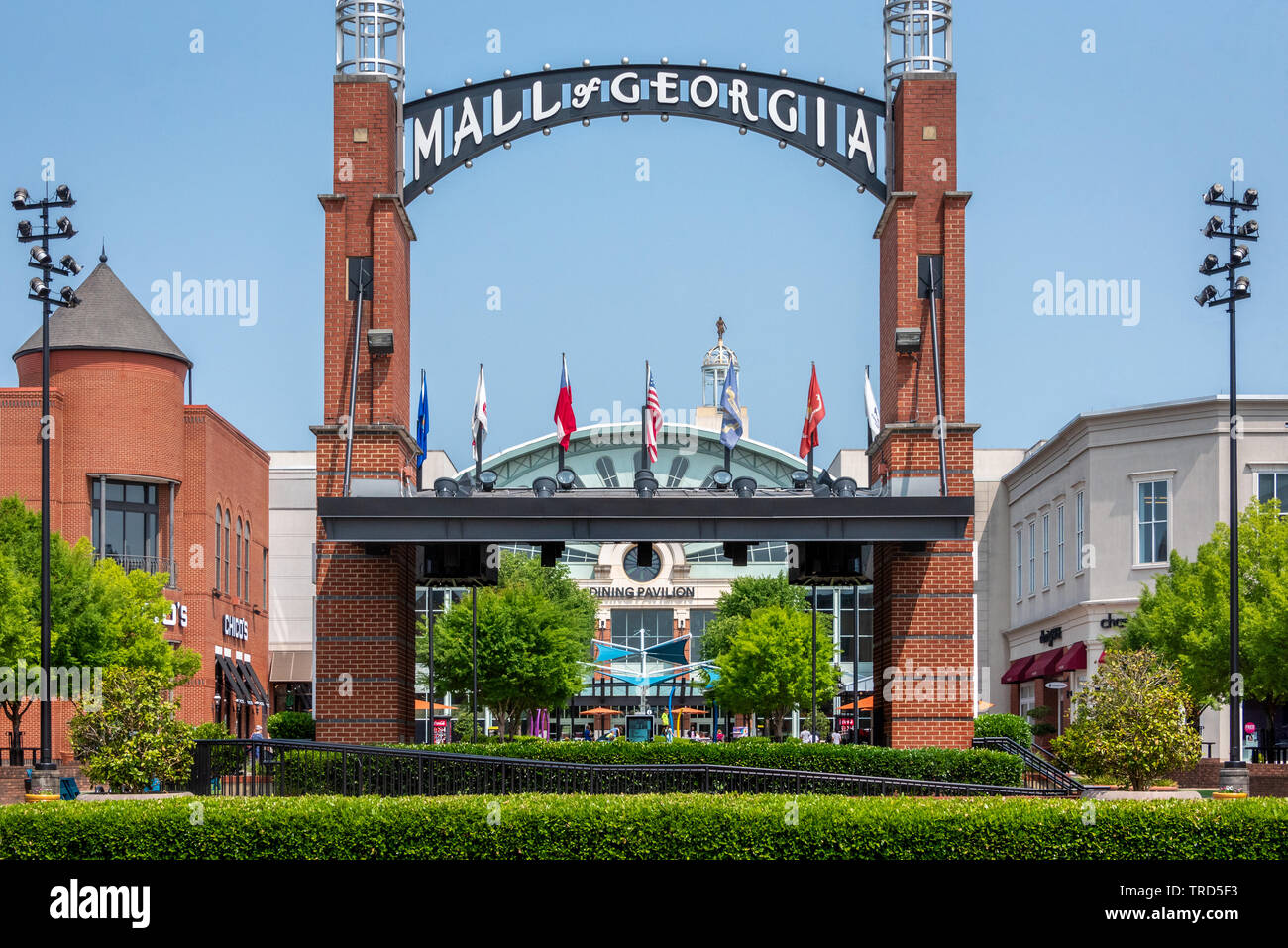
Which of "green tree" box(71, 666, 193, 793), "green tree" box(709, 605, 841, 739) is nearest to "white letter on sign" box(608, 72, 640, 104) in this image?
"green tree" box(71, 666, 193, 793)

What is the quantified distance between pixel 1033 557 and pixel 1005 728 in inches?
1455

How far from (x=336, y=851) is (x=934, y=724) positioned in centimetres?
1234

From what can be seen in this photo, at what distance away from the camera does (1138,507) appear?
52.1 meters

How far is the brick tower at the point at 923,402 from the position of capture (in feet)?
77.7

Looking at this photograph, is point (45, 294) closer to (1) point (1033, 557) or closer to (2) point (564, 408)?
(2) point (564, 408)

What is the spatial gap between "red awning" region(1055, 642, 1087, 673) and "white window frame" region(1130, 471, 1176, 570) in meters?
3.56

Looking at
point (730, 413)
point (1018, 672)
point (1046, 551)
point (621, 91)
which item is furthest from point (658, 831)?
point (1018, 672)

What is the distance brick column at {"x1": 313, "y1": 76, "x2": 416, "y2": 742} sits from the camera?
23.7 m

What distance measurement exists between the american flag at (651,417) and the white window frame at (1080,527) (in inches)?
1142

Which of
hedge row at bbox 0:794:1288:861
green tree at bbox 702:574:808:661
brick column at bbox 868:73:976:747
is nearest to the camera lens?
hedge row at bbox 0:794:1288:861

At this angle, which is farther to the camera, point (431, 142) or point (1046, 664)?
point (1046, 664)

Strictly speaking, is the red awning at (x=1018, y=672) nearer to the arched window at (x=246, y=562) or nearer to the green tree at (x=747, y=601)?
the green tree at (x=747, y=601)

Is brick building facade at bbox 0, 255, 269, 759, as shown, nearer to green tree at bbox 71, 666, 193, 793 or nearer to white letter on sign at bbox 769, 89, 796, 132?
green tree at bbox 71, 666, 193, 793

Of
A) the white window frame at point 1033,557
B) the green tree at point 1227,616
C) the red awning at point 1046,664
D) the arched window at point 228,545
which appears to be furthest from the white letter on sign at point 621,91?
the white window frame at point 1033,557
